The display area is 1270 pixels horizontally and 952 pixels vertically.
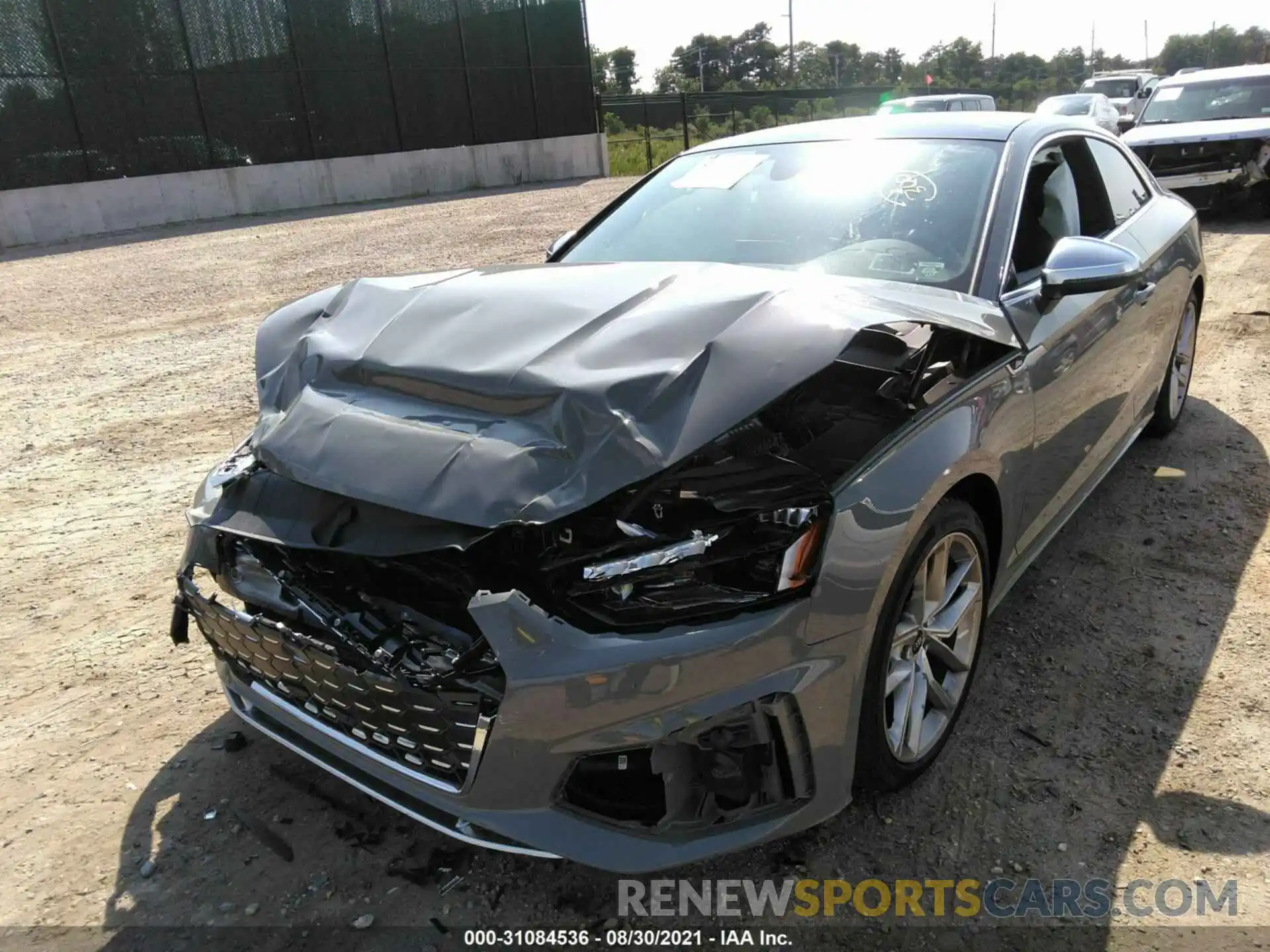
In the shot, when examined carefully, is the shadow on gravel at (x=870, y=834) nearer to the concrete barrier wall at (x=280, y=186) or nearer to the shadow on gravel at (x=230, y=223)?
the shadow on gravel at (x=230, y=223)

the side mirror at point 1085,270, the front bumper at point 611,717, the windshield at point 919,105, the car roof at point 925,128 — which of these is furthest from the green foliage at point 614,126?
the front bumper at point 611,717

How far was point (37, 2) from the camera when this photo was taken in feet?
56.0

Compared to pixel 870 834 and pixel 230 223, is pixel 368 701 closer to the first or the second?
pixel 870 834

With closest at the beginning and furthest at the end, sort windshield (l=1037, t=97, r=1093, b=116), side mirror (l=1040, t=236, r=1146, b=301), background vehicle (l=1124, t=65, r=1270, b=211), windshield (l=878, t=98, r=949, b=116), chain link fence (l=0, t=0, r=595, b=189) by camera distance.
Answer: side mirror (l=1040, t=236, r=1146, b=301) < background vehicle (l=1124, t=65, r=1270, b=211) < windshield (l=878, t=98, r=949, b=116) < windshield (l=1037, t=97, r=1093, b=116) < chain link fence (l=0, t=0, r=595, b=189)

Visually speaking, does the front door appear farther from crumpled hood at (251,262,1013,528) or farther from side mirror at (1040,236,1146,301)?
crumpled hood at (251,262,1013,528)

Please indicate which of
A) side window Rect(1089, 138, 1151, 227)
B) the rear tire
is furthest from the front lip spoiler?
the rear tire

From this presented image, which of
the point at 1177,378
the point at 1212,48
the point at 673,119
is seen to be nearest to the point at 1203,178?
the point at 1177,378

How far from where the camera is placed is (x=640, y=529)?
2.13 metres

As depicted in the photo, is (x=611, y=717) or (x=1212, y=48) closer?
(x=611, y=717)

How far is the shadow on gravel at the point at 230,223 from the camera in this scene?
15844 mm

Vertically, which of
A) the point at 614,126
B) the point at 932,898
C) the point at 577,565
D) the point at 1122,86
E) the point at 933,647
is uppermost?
the point at 614,126

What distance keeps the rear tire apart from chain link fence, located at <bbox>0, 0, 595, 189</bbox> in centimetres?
1938

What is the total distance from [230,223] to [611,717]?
61.5ft

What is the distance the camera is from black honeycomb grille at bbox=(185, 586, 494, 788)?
1.93 metres
